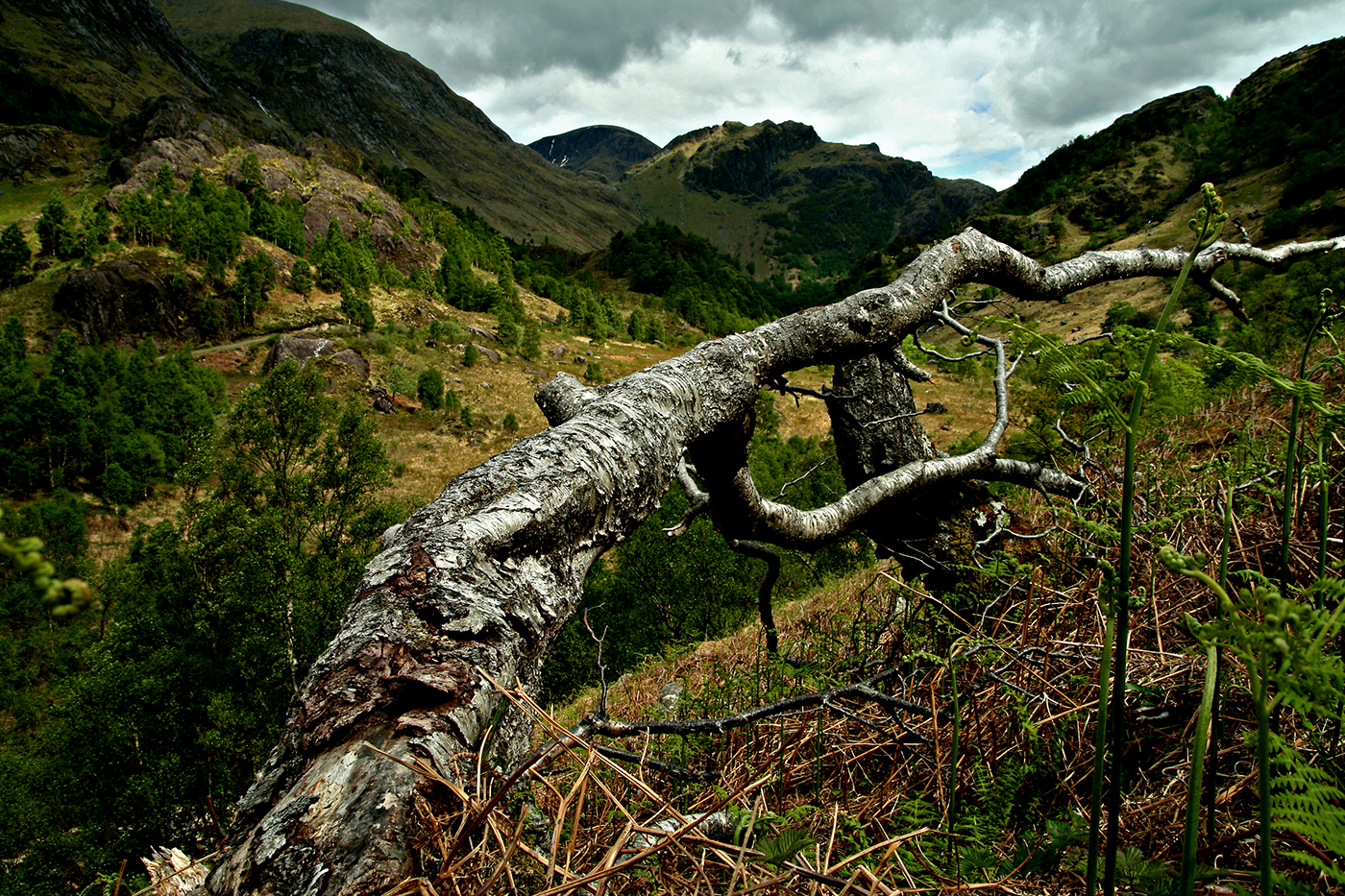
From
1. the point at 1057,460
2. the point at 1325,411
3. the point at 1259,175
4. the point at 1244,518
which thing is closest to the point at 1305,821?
the point at 1325,411

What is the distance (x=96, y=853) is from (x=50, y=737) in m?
3.59

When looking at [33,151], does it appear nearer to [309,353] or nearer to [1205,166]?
[309,353]

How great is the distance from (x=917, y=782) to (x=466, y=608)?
158cm

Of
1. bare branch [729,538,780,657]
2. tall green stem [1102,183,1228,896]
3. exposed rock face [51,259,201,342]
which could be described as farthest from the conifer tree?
tall green stem [1102,183,1228,896]

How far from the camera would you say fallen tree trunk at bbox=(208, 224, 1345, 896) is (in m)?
1.27

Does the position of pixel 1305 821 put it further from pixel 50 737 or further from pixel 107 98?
pixel 107 98

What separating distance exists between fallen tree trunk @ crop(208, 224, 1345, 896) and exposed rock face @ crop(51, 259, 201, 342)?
2265 inches

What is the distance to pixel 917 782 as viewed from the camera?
1974 mm

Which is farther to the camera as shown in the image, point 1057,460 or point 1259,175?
point 1259,175

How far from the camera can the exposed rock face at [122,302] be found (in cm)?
4334

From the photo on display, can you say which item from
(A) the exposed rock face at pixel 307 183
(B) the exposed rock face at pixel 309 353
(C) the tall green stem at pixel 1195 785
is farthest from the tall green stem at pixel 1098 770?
(A) the exposed rock face at pixel 307 183

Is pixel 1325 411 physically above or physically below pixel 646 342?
below

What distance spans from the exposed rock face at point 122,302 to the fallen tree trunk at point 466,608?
57.5 m

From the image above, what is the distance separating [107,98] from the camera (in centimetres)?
10994
